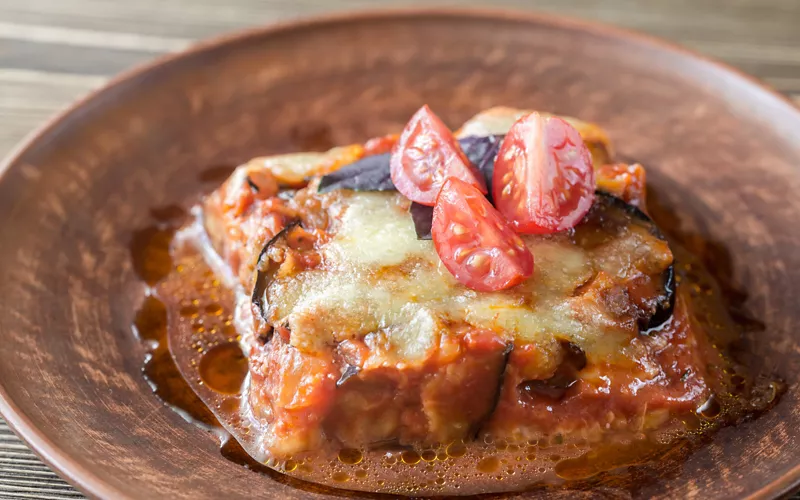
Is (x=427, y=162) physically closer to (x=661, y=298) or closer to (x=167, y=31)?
(x=661, y=298)

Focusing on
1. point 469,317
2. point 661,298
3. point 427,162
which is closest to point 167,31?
point 427,162

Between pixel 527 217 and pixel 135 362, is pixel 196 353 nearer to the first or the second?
pixel 135 362

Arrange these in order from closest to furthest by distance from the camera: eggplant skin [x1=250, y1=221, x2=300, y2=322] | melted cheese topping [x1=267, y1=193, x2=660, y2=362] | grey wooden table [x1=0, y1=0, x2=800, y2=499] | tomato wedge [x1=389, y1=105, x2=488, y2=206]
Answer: melted cheese topping [x1=267, y1=193, x2=660, y2=362] < eggplant skin [x1=250, y1=221, x2=300, y2=322] < tomato wedge [x1=389, y1=105, x2=488, y2=206] < grey wooden table [x1=0, y1=0, x2=800, y2=499]

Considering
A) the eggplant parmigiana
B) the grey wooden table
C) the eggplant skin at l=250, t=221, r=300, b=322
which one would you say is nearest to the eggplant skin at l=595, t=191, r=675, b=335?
the eggplant parmigiana

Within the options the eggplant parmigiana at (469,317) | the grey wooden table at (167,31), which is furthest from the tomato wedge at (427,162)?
the grey wooden table at (167,31)

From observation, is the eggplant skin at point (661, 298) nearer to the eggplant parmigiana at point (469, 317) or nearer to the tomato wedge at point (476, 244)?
the eggplant parmigiana at point (469, 317)

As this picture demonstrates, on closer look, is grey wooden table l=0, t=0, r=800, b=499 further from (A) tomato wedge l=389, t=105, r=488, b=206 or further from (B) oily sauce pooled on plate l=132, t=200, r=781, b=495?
(A) tomato wedge l=389, t=105, r=488, b=206
